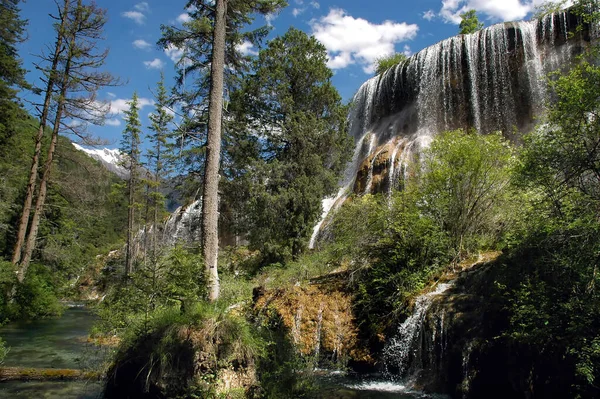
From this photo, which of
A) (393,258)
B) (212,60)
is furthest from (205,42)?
(393,258)

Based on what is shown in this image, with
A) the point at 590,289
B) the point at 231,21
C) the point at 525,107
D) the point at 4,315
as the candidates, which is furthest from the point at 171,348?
the point at 525,107

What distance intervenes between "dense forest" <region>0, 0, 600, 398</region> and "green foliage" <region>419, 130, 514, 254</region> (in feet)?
0.15

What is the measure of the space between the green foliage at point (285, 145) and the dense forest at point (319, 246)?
8 cm

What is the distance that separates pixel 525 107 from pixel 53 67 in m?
21.7

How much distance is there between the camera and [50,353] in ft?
35.5

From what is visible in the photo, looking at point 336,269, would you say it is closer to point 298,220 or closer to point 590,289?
point 298,220

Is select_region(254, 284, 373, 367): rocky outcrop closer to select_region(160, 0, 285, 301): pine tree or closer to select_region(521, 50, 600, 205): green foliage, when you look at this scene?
select_region(160, 0, 285, 301): pine tree

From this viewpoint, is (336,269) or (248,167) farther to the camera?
(248,167)

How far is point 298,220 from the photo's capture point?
15.8m

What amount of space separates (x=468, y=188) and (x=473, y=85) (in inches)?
582

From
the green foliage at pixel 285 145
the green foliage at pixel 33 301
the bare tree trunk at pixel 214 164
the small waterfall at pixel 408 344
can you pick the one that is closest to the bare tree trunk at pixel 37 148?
the green foliage at pixel 33 301

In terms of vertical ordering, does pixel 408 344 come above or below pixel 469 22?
below

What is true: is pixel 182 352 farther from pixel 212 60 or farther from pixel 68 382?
pixel 212 60

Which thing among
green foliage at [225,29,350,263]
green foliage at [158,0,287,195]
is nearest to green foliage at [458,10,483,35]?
green foliage at [225,29,350,263]
